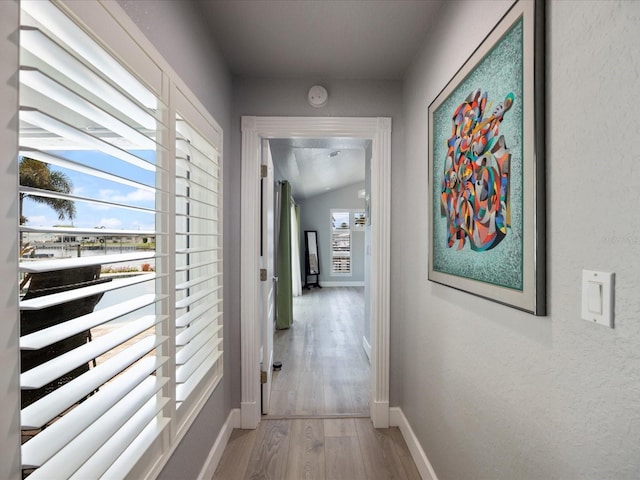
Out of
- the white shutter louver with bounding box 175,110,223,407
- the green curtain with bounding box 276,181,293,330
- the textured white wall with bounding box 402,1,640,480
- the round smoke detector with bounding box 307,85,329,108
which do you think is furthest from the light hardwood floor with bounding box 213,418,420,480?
the green curtain with bounding box 276,181,293,330

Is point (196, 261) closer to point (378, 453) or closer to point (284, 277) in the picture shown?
point (378, 453)

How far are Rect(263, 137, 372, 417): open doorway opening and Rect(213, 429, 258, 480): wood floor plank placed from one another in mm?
304

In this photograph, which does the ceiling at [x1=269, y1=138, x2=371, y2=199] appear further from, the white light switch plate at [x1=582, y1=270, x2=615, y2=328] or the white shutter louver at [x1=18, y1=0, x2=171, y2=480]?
the white light switch plate at [x1=582, y1=270, x2=615, y2=328]

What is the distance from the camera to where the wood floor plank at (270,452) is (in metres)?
1.88

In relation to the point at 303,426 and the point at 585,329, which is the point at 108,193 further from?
the point at 303,426

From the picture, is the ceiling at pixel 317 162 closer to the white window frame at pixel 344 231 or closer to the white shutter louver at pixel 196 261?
the white shutter louver at pixel 196 261

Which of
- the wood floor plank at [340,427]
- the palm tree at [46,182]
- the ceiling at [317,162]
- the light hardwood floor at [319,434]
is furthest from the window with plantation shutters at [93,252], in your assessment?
the ceiling at [317,162]

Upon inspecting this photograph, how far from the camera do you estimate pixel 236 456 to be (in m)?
2.02

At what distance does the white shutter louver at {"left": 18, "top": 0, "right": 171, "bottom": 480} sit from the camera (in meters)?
0.69

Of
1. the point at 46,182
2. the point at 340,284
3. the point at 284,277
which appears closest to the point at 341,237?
the point at 340,284

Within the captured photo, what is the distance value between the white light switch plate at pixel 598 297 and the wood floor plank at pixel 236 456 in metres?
1.92

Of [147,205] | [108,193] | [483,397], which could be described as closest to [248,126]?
[147,205]

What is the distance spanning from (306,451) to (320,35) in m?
2.48

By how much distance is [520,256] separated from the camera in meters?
0.98
